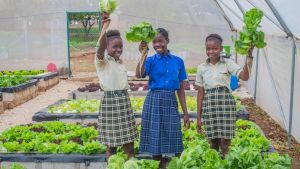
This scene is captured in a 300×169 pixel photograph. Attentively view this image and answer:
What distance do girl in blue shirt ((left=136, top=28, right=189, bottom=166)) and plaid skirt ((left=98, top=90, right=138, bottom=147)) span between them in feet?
0.68

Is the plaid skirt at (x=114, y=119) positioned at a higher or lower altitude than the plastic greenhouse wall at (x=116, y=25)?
lower

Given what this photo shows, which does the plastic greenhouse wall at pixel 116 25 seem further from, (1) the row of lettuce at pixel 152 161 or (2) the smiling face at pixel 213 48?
(2) the smiling face at pixel 213 48

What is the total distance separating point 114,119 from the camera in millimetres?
4000

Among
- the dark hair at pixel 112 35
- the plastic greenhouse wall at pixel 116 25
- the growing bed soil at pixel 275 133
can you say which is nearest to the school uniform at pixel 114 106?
the dark hair at pixel 112 35

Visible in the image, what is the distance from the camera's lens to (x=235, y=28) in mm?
12508

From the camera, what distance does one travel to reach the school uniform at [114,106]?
3.96 metres

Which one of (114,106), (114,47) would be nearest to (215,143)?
(114,106)

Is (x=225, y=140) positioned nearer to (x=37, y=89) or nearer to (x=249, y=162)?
(x=249, y=162)

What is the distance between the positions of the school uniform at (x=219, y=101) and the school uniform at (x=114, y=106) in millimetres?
759

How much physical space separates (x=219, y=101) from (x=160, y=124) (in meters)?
0.59

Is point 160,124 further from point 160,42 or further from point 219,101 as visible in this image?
point 160,42

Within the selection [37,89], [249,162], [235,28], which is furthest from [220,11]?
[249,162]

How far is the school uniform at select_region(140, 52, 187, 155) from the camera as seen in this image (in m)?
4.06

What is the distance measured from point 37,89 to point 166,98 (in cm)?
777
